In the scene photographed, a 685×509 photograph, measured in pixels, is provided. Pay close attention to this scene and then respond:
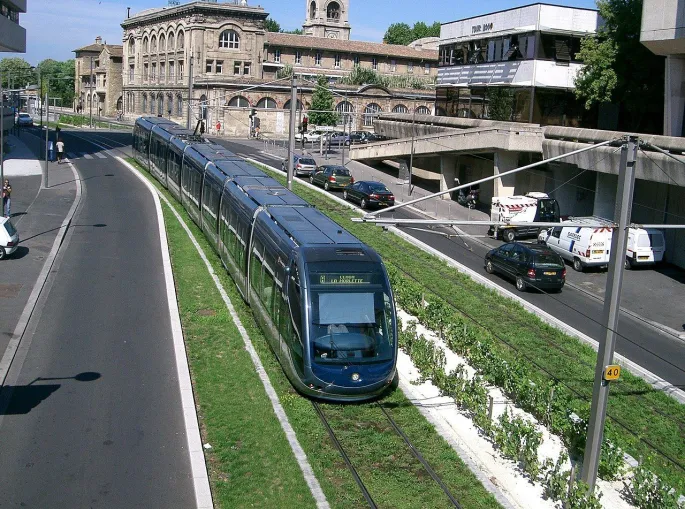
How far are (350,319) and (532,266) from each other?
14.1 meters

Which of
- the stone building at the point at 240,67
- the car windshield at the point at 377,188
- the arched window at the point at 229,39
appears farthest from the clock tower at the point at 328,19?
the car windshield at the point at 377,188

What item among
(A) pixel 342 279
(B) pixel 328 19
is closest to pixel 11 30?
(A) pixel 342 279

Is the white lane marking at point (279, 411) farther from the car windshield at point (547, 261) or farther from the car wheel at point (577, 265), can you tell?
the car wheel at point (577, 265)

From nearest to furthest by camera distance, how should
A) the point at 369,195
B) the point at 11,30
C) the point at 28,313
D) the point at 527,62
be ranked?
the point at 28,313
the point at 369,195
the point at 527,62
the point at 11,30

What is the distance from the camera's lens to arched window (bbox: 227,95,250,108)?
80.8 metres

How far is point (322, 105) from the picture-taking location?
255 feet

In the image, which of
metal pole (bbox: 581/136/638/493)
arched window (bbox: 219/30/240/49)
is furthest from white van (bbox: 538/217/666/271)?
arched window (bbox: 219/30/240/49)

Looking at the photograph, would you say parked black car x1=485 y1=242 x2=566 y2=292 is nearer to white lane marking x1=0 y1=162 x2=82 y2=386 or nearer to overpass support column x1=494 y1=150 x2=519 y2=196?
overpass support column x1=494 y1=150 x2=519 y2=196

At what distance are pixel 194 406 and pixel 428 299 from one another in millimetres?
10104

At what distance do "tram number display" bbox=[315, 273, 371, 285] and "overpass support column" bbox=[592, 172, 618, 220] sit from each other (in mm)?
25057

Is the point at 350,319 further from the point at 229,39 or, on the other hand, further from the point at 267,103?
the point at 229,39

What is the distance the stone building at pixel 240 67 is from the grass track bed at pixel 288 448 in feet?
194

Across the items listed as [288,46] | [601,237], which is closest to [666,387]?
Answer: [601,237]

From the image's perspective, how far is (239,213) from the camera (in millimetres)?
22469
